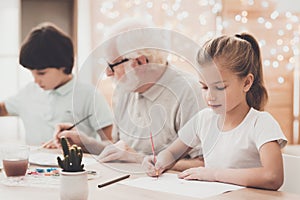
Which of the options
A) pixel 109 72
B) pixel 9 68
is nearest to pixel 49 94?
pixel 109 72

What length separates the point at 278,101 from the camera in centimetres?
406

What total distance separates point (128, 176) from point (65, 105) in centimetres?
113

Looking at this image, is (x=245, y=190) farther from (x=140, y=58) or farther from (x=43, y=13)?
(x=43, y=13)

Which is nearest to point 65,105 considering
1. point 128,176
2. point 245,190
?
point 128,176

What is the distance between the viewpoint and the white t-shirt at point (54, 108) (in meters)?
2.62

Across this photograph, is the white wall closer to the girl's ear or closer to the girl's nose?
the girl's nose

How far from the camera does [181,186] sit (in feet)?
5.54

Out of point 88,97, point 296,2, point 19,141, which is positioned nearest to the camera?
point 88,97

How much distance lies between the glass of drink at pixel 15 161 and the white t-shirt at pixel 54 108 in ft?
2.33

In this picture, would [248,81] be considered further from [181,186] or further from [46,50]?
[46,50]

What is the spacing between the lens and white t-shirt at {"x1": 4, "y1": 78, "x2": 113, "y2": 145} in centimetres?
262

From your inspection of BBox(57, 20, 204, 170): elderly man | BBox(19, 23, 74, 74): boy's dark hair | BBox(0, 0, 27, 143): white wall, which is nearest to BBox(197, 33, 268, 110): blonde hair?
BBox(57, 20, 204, 170): elderly man

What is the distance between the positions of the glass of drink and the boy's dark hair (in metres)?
0.96

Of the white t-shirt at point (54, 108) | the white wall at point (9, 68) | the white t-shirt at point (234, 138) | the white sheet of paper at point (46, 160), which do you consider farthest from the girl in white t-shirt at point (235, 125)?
the white wall at point (9, 68)
